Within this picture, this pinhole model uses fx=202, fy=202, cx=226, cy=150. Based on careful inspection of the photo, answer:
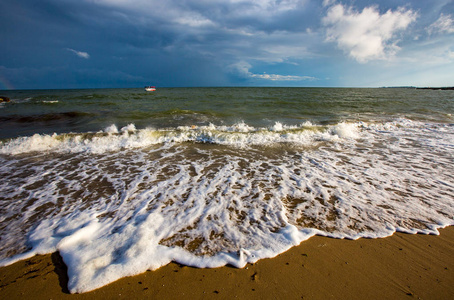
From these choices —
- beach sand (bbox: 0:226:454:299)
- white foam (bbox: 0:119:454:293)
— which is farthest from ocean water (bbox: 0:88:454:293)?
beach sand (bbox: 0:226:454:299)

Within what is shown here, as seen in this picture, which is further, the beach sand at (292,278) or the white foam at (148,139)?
the white foam at (148,139)

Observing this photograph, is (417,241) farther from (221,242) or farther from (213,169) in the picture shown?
(213,169)

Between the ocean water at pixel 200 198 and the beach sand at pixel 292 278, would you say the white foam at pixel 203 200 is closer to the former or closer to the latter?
the ocean water at pixel 200 198

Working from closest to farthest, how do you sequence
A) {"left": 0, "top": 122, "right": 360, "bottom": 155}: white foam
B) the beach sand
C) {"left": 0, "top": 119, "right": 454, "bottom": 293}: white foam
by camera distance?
the beach sand → {"left": 0, "top": 119, "right": 454, "bottom": 293}: white foam → {"left": 0, "top": 122, "right": 360, "bottom": 155}: white foam

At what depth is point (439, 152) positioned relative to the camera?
22.3 feet

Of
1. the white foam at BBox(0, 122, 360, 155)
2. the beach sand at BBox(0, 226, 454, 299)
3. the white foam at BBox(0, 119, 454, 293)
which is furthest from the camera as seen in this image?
the white foam at BBox(0, 122, 360, 155)

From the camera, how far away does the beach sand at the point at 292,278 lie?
82.2 inches

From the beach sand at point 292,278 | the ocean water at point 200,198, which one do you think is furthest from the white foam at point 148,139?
the beach sand at point 292,278

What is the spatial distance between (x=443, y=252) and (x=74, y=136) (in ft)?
36.7

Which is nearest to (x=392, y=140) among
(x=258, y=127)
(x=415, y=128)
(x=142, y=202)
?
(x=415, y=128)

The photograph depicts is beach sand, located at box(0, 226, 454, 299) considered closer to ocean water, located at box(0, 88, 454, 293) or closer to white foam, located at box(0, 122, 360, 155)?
ocean water, located at box(0, 88, 454, 293)

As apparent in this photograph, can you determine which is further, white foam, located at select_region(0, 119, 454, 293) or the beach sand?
white foam, located at select_region(0, 119, 454, 293)

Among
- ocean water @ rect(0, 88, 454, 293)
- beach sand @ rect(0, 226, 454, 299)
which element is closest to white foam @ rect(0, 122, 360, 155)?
ocean water @ rect(0, 88, 454, 293)

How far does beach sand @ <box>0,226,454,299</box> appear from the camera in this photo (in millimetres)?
2088
